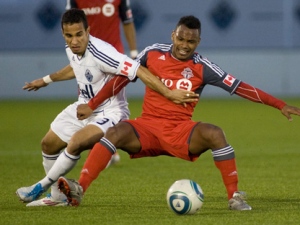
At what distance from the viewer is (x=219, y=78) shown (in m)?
8.16

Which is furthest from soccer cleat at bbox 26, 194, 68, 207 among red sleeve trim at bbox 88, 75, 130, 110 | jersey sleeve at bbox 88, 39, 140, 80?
jersey sleeve at bbox 88, 39, 140, 80

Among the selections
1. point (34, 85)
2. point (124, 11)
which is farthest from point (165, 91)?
point (124, 11)

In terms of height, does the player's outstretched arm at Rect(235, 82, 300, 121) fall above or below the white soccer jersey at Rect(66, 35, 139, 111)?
below

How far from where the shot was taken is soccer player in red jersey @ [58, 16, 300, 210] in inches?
307

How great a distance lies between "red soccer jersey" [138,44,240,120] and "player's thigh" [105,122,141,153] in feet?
1.19

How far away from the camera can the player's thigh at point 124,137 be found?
25.8ft

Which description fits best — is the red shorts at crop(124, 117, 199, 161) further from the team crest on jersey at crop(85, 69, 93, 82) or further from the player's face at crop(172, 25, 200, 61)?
the team crest on jersey at crop(85, 69, 93, 82)

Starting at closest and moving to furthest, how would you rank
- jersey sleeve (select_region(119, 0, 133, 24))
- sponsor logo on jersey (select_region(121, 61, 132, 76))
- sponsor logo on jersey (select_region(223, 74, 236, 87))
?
sponsor logo on jersey (select_region(223, 74, 236, 87)), sponsor logo on jersey (select_region(121, 61, 132, 76)), jersey sleeve (select_region(119, 0, 133, 24))

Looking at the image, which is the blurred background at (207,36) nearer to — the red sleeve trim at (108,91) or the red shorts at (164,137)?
the red sleeve trim at (108,91)

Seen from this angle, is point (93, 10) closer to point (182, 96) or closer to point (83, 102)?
point (83, 102)

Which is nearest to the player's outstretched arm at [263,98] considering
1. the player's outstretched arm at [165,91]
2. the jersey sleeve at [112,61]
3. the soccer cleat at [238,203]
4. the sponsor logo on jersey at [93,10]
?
the player's outstretched arm at [165,91]

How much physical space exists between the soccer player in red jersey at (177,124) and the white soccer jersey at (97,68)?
0.68 feet

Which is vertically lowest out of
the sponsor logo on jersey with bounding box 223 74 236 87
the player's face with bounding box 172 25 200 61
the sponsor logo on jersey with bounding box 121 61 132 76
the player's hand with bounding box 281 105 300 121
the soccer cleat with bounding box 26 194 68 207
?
the soccer cleat with bounding box 26 194 68 207

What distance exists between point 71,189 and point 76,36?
156 centimetres
